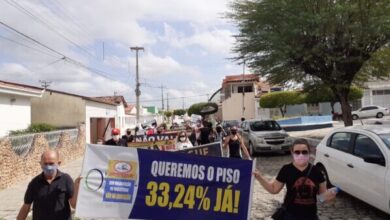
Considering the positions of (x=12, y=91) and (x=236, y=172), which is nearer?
(x=236, y=172)

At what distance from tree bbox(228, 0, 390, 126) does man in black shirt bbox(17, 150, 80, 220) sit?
45.8ft

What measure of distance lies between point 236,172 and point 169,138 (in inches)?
389

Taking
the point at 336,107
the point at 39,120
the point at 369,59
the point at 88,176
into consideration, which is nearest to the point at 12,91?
the point at 39,120

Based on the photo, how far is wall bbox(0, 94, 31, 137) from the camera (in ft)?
58.5

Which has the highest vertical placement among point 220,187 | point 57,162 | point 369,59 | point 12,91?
point 369,59

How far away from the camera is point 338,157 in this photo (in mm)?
8617

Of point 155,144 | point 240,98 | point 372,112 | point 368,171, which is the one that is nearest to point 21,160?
point 155,144

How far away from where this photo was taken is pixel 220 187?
5.60 metres

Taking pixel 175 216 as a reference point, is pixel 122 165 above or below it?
above

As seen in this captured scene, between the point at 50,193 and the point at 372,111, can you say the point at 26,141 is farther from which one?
the point at 372,111

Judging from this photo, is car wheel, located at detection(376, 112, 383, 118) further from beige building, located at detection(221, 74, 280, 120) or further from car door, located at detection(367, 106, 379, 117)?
beige building, located at detection(221, 74, 280, 120)

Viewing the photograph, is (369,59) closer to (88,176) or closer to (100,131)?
(88,176)

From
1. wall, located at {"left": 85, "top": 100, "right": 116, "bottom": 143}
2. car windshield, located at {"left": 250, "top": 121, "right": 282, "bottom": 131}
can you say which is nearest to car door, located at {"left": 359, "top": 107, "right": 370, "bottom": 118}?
wall, located at {"left": 85, "top": 100, "right": 116, "bottom": 143}

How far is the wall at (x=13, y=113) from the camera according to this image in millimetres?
17828
